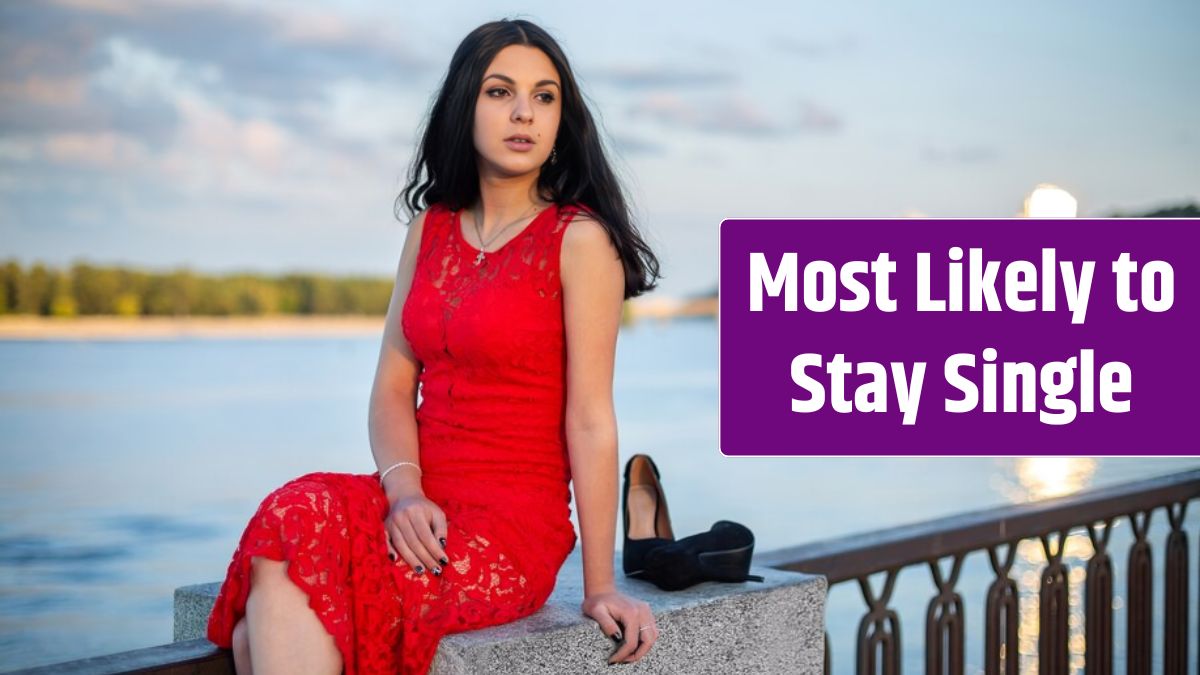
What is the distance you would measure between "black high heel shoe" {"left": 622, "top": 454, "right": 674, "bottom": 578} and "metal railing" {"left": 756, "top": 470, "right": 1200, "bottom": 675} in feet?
0.70

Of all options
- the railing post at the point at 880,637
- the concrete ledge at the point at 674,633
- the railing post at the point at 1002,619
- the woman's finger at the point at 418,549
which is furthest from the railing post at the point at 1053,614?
the woman's finger at the point at 418,549

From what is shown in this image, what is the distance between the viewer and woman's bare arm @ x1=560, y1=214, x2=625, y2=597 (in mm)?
2010

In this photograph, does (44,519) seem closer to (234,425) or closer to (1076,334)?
(234,425)

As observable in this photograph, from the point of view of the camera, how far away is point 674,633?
6.81 ft

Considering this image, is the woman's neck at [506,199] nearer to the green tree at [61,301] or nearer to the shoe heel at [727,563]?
the shoe heel at [727,563]

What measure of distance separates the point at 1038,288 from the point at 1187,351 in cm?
52

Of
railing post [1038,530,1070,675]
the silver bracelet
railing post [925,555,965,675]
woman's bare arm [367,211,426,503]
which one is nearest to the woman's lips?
woman's bare arm [367,211,426,503]

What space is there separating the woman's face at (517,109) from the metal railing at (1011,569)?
89 centimetres

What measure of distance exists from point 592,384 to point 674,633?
408 millimetres

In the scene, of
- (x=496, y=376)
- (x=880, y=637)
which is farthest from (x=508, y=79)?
(x=880, y=637)

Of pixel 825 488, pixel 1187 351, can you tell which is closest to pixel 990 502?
pixel 825 488

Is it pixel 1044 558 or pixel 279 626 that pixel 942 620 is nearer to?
pixel 1044 558

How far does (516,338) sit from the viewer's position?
81.2 inches

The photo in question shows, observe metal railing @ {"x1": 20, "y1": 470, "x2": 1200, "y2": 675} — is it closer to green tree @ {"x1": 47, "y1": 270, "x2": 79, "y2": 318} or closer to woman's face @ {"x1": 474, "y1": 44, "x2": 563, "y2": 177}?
woman's face @ {"x1": 474, "y1": 44, "x2": 563, "y2": 177}
